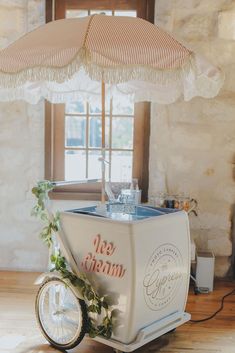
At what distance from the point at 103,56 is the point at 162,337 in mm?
1547

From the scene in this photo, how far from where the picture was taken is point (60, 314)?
2.15 metres

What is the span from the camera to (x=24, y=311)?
2.53m

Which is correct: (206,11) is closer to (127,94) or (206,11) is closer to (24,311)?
(127,94)

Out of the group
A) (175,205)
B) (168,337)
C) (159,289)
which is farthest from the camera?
(175,205)

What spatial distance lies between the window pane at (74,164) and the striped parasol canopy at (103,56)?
1377 mm

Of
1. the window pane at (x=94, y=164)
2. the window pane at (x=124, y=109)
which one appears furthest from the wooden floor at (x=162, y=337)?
the window pane at (x=124, y=109)

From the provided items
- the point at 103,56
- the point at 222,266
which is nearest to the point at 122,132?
the point at 222,266

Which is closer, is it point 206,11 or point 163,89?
point 163,89

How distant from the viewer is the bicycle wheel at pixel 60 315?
2.05m

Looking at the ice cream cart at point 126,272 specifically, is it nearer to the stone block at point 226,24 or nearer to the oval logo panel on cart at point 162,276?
the oval logo panel on cart at point 162,276

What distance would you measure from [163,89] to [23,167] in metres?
1.35

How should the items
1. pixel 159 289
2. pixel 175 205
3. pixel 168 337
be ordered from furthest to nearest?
pixel 175 205
pixel 168 337
pixel 159 289

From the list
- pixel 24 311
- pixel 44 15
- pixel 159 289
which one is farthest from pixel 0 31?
pixel 159 289

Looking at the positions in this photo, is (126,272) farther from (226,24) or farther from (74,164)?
(226,24)
